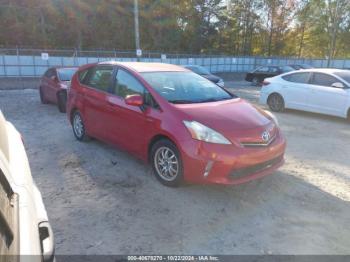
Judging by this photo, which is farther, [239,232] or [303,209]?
[303,209]

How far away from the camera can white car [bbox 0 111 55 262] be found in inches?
57.9

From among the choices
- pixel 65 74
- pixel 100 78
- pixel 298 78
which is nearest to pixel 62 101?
pixel 65 74

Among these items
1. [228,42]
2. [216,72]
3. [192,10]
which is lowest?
[216,72]

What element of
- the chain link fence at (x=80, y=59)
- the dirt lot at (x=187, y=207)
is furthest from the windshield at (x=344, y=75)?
the chain link fence at (x=80, y=59)

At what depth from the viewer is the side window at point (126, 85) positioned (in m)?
4.88

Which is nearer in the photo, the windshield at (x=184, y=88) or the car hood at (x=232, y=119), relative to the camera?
the car hood at (x=232, y=119)

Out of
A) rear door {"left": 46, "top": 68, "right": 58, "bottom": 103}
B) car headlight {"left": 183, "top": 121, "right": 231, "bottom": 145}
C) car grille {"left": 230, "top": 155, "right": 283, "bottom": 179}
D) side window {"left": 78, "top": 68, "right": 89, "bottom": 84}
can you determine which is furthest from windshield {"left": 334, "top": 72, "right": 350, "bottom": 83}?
rear door {"left": 46, "top": 68, "right": 58, "bottom": 103}

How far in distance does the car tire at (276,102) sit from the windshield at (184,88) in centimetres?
542

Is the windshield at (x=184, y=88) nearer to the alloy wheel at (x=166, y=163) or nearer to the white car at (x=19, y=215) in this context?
the alloy wheel at (x=166, y=163)

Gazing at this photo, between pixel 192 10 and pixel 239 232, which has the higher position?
pixel 192 10

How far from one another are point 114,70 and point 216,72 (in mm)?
24871

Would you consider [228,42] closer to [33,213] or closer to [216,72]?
[216,72]

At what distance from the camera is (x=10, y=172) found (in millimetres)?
1985

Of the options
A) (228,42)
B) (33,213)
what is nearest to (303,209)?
(33,213)
